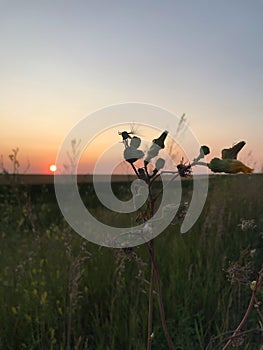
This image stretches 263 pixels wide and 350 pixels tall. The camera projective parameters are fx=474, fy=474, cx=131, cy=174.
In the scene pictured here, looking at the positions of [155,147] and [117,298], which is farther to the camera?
[117,298]

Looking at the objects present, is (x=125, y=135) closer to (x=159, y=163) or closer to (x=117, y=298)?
(x=159, y=163)

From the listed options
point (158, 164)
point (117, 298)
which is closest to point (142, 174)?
point (158, 164)

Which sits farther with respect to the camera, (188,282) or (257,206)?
(257,206)

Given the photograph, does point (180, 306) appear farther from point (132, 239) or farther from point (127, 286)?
point (132, 239)

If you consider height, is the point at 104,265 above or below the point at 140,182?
below

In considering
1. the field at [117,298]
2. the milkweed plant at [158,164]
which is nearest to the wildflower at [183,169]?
the milkweed plant at [158,164]

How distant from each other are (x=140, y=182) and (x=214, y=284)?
2095 millimetres

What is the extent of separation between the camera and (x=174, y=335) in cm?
257

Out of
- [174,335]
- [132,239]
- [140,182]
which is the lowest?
[174,335]

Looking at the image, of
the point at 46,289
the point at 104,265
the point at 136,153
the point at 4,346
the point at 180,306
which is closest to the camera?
the point at 136,153

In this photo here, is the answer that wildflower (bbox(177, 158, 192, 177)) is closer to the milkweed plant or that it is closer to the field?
the milkweed plant

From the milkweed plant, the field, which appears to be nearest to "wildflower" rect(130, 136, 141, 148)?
the milkweed plant

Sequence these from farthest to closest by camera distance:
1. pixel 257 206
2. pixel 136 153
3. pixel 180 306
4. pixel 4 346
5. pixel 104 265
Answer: pixel 257 206, pixel 104 265, pixel 180 306, pixel 4 346, pixel 136 153

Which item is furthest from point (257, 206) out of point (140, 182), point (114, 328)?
point (140, 182)
